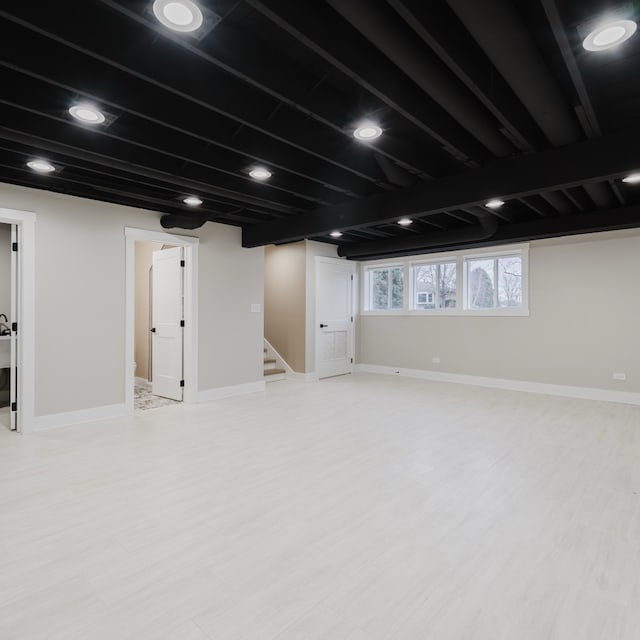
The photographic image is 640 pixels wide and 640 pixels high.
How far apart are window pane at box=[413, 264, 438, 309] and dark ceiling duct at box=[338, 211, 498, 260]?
58 cm

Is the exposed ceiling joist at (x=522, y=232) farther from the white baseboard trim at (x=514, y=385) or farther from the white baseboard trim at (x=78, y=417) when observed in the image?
the white baseboard trim at (x=78, y=417)

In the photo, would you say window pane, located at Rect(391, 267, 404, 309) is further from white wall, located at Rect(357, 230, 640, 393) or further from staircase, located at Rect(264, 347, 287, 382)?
staircase, located at Rect(264, 347, 287, 382)

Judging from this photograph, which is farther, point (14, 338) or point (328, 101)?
point (14, 338)

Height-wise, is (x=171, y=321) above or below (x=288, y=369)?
above

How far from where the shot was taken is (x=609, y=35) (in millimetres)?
1820

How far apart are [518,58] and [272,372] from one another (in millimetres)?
5928

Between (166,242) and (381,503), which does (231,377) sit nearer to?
(166,242)

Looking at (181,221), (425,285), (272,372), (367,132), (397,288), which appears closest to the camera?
(367,132)

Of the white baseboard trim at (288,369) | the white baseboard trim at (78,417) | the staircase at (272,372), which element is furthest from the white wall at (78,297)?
the white baseboard trim at (288,369)

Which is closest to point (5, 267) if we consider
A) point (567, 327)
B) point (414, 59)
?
point (414, 59)

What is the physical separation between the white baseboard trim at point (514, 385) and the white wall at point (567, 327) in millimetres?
72

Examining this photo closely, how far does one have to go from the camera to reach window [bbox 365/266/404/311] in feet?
25.6

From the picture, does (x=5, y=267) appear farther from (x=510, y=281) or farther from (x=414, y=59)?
(x=510, y=281)

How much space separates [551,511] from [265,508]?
5.88 feet
